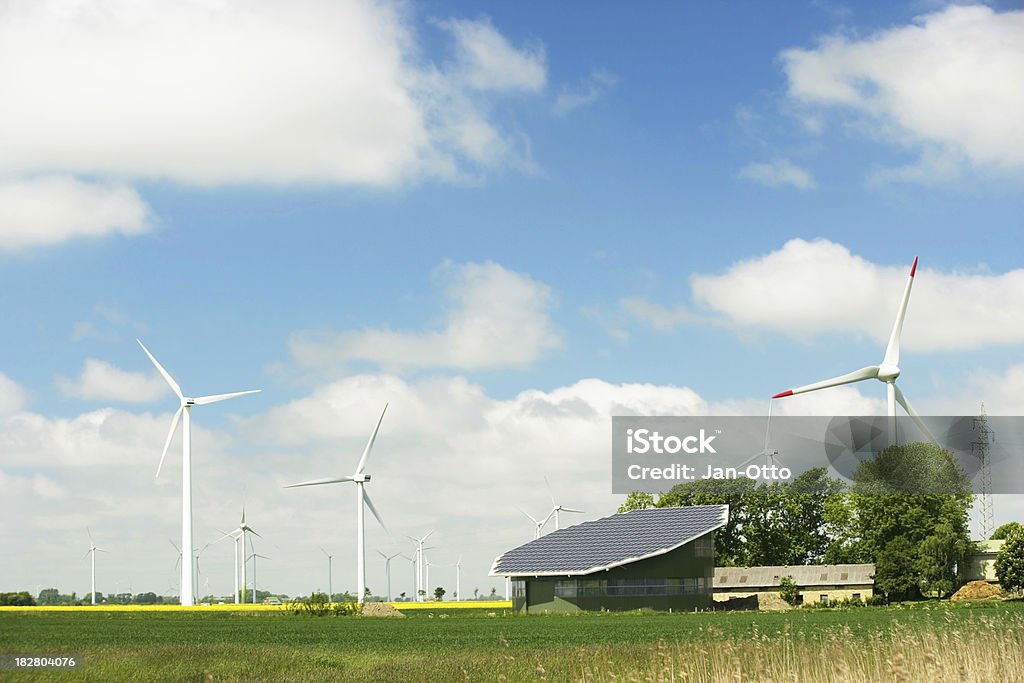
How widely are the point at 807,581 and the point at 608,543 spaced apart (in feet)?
65.4

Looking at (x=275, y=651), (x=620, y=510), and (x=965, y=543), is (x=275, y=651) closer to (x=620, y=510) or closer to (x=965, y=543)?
(x=965, y=543)

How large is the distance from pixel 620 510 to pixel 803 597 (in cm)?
2582

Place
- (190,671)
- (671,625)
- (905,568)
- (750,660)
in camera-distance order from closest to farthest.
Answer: (750,660)
(190,671)
(671,625)
(905,568)

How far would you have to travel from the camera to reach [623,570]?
271ft

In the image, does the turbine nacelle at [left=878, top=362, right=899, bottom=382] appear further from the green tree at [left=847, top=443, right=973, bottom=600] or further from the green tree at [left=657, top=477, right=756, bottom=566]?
the green tree at [left=657, top=477, right=756, bottom=566]

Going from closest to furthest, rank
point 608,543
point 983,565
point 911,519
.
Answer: point 608,543, point 911,519, point 983,565

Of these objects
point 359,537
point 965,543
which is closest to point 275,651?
point 359,537

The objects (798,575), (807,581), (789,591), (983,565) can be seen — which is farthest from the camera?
(983,565)

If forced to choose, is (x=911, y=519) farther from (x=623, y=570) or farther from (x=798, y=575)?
(x=623, y=570)

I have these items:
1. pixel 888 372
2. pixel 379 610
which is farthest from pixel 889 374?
pixel 379 610

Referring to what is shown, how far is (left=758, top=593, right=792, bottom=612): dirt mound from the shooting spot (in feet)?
298

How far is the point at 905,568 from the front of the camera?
9388 centimetres

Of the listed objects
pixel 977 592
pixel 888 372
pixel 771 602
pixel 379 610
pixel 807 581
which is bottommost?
pixel 771 602

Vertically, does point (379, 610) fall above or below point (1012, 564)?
below
